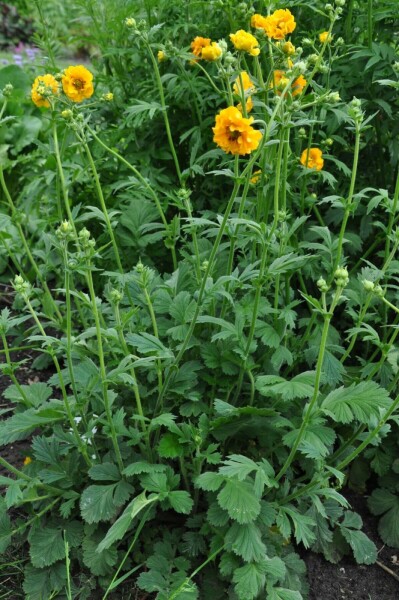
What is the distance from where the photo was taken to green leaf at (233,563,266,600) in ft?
5.61

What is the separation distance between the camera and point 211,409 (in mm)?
2074

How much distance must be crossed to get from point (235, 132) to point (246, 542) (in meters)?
1.06

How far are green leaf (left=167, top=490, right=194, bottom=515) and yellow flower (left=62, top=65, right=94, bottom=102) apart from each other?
1194 mm

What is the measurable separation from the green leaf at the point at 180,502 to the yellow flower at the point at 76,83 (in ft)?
3.92

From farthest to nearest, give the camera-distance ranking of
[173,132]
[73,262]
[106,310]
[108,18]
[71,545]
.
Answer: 1. [108,18]
2. [173,132]
3. [106,310]
4. [71,545]
5. [73,262]

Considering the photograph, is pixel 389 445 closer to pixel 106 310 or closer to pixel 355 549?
pixel 355 549

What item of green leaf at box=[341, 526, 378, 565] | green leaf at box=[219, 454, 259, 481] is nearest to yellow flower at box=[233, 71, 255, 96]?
green leaf at box=[219, 454, 259, 481]

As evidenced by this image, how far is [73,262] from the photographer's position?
67.4 inches

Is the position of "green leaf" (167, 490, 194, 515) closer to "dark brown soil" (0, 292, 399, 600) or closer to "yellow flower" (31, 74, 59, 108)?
"dark brown soil" (0, 292, 399, 600)

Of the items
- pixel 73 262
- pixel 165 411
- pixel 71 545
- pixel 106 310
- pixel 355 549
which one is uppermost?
pixel 73 262

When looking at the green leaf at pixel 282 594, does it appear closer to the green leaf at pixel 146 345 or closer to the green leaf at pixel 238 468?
the green leaf at pixel 238 468

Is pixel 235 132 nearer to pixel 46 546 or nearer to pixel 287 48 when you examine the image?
Answer: pixel 287 48

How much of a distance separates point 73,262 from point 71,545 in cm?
86

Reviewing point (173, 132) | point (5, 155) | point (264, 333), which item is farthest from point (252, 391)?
point (5, 155)
